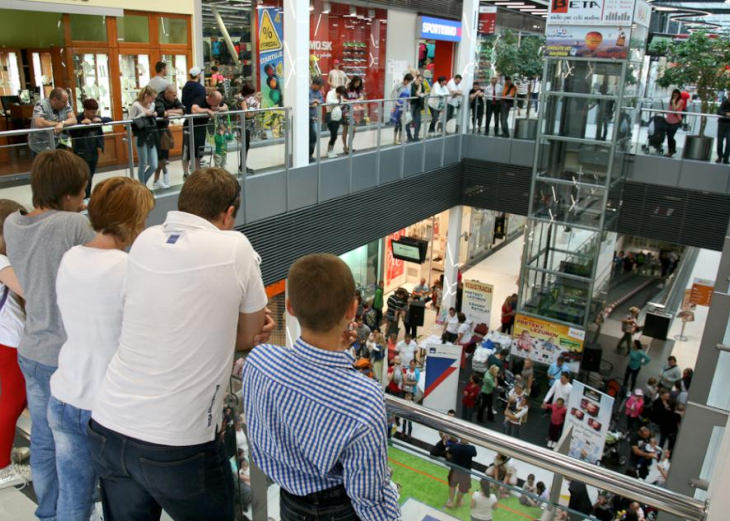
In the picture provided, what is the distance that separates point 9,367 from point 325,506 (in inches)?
72.5

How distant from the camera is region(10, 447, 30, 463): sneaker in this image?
3155mm

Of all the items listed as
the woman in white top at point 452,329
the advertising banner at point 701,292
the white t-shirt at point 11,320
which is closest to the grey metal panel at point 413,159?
the woman in white top at point 452,329

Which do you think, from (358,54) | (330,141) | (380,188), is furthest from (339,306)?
(358,54)

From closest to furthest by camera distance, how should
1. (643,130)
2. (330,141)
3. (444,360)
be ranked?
(444,360) → (330,141) → (643,130)

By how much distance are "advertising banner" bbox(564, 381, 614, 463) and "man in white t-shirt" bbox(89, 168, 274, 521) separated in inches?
311

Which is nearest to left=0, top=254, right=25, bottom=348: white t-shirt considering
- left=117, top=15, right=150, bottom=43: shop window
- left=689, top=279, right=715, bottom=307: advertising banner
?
left=117, top=15, right=150, bottom=43: shop window

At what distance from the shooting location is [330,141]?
1184 cm

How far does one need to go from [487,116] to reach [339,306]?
51.6 feet

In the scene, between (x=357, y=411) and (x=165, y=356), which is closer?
(x=357, y=411)

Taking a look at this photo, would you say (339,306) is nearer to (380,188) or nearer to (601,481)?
(601,481)

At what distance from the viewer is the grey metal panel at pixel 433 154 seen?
15.3 meters

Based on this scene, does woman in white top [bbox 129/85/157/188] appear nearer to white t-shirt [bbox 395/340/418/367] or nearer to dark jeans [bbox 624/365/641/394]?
white t-shirt [bbox 395/340/418/367]

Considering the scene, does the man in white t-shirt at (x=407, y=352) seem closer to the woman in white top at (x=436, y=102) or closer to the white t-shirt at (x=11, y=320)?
the woman in white top at (x=436, y=102)

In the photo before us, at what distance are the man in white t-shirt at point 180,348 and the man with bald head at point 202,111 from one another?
6942 mm
